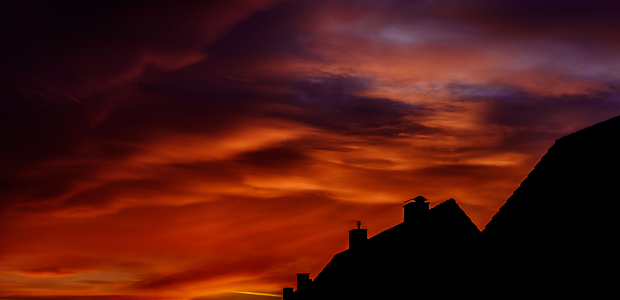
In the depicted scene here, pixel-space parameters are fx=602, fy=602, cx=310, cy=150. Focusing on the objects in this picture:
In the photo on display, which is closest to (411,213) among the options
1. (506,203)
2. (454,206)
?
(454,206)

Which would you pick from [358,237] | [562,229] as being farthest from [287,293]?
[562,229]

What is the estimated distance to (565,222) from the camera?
41.7 feet

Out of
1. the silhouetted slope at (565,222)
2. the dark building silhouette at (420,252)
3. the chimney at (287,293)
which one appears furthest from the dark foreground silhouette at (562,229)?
the chimney at (287,293)

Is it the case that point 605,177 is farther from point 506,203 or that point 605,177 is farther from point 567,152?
point 506,203

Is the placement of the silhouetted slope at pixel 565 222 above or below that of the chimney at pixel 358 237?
below

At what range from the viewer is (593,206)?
12312 mm

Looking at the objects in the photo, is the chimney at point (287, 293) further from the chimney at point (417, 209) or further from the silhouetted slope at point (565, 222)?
the silhouetted slope at point (565, 222)

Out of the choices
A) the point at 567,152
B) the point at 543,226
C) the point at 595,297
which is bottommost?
the point at 595,297

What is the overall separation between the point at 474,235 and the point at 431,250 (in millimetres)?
1872

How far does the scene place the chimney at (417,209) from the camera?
84.5 ft

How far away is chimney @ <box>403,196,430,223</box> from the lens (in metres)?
25.8

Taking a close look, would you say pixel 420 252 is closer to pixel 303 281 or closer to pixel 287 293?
pixel 303 281

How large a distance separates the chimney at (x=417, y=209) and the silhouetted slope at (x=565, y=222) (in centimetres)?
1056

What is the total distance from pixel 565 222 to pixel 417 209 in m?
13.2
